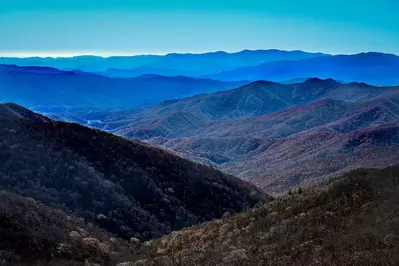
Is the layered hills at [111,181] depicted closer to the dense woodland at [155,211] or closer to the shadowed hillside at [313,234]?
the dense woodland at [155,211]

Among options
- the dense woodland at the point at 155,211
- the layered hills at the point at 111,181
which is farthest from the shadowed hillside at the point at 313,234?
the layered hills at the point at 111,181

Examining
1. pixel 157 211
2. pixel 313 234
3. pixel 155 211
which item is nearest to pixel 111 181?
pixel 155 211

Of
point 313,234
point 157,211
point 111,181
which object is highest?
point 313,234

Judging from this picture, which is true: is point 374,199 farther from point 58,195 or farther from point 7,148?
point 7,148

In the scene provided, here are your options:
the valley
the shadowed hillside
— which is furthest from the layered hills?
the shadowed hillside

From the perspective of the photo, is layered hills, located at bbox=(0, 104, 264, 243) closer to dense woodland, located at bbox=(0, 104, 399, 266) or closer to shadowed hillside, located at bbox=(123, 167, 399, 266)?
dense woodland, located at bbox=(0, 104, 399, 266)

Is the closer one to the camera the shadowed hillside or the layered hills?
the shadowed hillside

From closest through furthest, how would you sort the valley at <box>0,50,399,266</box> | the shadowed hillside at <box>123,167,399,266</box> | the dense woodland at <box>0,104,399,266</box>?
1. the shadowed hillside at <box>123,167,399,266</box>
2. the dense woodland at <box>0,104,399,266</box>
3. the valley at <box>0,50,399,266</box>

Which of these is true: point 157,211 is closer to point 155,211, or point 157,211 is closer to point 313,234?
point 155,211
